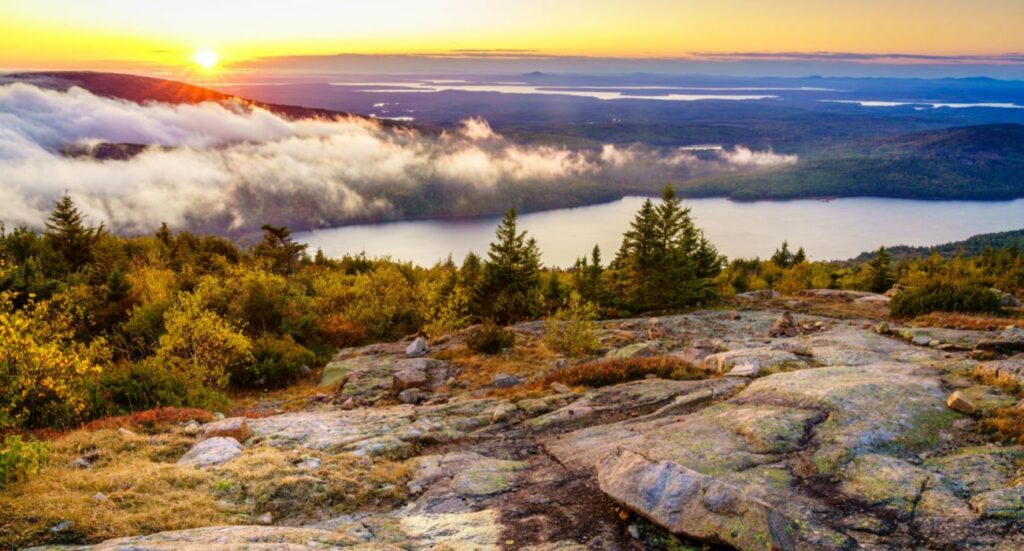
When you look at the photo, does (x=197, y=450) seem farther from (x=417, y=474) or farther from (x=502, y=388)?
(x=502, y=388)

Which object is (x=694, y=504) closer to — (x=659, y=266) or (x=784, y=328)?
(x=784, y=328)

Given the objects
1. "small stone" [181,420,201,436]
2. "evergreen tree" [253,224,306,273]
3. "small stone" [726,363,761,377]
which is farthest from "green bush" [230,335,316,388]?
"evergreen tree" [253,224,306,273]

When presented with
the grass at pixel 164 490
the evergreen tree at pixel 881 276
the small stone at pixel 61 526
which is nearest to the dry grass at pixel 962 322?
the evergreen tree at pixel 881 276

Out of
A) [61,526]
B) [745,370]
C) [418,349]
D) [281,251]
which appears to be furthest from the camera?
[281,251]

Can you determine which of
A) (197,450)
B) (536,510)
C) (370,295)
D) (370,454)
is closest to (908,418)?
(536,510)

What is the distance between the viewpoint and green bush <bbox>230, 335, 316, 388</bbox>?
26547mm

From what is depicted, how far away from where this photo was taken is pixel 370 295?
39.7 meters

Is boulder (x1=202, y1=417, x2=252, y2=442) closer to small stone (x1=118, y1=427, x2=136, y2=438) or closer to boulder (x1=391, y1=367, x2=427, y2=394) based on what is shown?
small stone (x1=118, y1=427, x2=136, y2=438)

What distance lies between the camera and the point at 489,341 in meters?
24.4

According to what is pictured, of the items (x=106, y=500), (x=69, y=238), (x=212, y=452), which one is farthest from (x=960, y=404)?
(x=69, y=238)

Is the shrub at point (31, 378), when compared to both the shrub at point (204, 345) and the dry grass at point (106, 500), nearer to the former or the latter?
the dry grass at point (106, 500)

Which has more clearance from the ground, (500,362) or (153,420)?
(153,420)

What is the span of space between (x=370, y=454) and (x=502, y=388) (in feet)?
23.0

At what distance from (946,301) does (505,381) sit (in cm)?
2262
